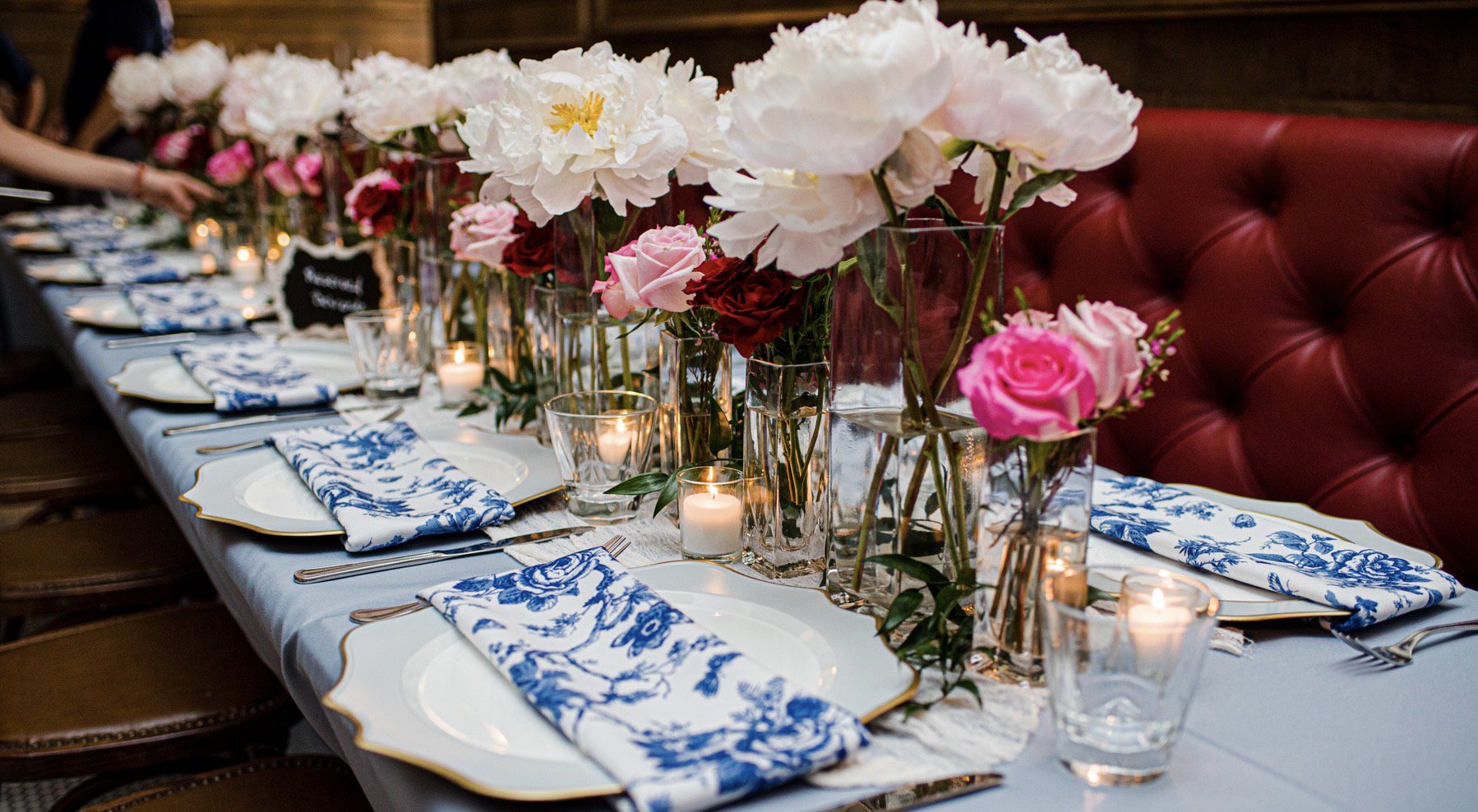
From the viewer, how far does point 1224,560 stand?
3.04 feet

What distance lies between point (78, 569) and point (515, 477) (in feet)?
2.82

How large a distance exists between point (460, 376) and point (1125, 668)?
1.01m

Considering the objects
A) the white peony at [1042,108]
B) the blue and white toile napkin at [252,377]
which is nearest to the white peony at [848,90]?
the white peony at [1042,108]

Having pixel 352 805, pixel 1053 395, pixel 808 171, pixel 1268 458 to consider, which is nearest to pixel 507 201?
pixel 352 805

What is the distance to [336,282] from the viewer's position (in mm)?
1856

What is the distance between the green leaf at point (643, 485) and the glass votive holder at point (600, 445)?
0.14 ft

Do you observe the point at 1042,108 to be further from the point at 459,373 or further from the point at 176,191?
the point at 176,191

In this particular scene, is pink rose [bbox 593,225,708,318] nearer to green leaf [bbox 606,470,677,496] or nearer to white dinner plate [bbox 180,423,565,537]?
green leaf [bbox 606,470,677,496]

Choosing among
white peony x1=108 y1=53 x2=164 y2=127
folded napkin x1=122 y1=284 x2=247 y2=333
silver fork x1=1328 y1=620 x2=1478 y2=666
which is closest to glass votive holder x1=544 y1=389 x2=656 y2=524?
silver fork x1=1328 y1=620 x2=1478 y2=666

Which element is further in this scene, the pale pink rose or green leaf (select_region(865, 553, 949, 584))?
green leaf (select_region(865, 553, 949, 584))

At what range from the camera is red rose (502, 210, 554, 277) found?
128 cm

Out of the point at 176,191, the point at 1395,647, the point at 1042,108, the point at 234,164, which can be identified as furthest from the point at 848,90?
the point at 176,191

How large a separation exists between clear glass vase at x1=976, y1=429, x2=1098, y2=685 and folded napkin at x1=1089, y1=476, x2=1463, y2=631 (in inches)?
10.0

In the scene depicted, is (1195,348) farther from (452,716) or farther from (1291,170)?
(452,716)
